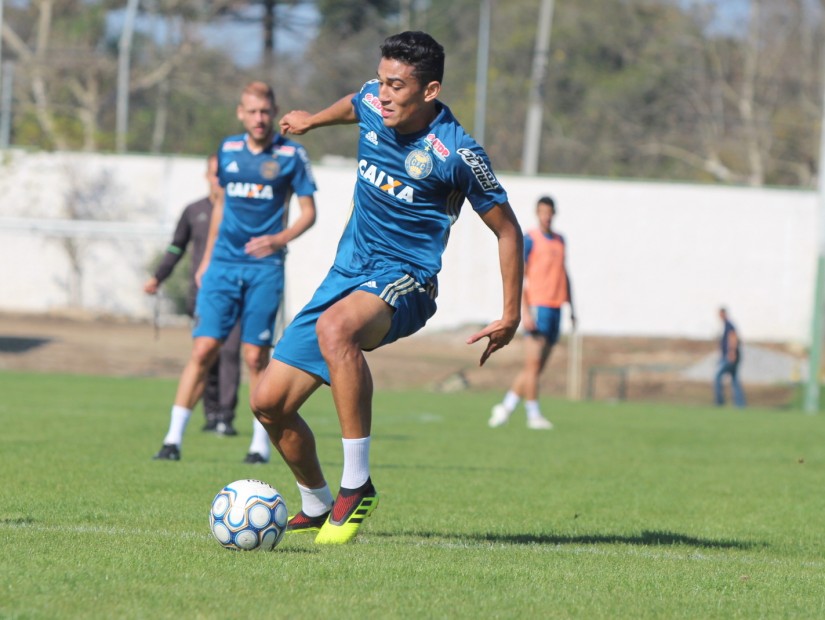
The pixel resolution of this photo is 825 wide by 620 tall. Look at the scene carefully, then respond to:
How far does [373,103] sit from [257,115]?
3219 mm

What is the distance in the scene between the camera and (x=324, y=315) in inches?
237

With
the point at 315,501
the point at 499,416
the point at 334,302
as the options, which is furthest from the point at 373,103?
the point at 499,416

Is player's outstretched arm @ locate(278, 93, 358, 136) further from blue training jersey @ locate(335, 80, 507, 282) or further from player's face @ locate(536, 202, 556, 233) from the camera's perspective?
player's face @ locate(536, 202, 556, 233)

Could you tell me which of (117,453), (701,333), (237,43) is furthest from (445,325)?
(117,453)

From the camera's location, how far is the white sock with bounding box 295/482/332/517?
6.40 metres

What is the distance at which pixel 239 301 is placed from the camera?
31.7 ft

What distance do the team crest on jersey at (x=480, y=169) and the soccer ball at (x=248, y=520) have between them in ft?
5.16

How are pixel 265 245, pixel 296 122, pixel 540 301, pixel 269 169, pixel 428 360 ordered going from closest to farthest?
pixel 296 122, pixel 265 245, pixel 269 169, pixel 540 301, pixel 428 360

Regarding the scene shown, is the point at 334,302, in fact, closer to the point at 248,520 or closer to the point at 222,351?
the point at 248,520

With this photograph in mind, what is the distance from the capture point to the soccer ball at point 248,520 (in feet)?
18.0

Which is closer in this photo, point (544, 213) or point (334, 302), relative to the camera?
point (334, 302)

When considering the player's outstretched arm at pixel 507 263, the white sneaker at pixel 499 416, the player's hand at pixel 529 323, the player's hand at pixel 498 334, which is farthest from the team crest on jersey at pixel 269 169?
the white sneaker at pixel 499 416

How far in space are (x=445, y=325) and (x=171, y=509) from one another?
1033 inches

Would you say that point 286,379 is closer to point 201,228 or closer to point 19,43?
point 201,228
